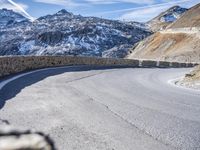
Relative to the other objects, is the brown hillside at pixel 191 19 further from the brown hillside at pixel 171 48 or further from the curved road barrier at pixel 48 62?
the curved road barrier at pixel 48 62

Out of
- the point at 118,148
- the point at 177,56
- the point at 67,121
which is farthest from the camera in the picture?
the point at 177,56

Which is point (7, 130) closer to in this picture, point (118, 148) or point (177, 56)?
point (118, 148)

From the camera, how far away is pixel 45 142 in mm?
1036

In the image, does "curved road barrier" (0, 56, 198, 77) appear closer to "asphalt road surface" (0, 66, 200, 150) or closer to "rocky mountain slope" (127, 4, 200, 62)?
"asphalt road surface" (0, 66, 200, 150)

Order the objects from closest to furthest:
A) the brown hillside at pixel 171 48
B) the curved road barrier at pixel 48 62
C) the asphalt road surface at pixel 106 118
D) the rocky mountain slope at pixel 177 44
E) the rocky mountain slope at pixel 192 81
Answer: the asphalt road surface at pixel 106 118 → the rocky mountain slope at pixel 192 81 → the curved road barrier at pixel 48 62 → the brown hillside at pixel 171 48 → the rocky mountain slope at pixel 177 44

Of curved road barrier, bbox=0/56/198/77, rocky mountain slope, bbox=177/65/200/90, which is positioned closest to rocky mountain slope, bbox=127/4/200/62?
curved road barrier, bbox=0/56/198/77

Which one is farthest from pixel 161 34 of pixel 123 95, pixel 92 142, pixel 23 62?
pixel 92 142

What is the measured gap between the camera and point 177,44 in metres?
101

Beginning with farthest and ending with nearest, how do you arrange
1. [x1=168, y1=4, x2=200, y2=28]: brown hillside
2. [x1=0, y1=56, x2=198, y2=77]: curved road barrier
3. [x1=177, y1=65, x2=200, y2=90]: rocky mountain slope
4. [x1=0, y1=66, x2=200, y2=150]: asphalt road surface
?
[x1=168, y1=4, x2=200, y2=28]: brown hillside < [x1=0, y1=56, x2=198, y2=77]: curved road barrier < [x1=177, y1=65, x2=200, y2=90]: rocky mountain slope < [x1=0, y1=66, x2=200, y2=150]: asphalt road surface

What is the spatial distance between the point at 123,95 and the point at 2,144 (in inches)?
508

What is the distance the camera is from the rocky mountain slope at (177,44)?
8447 cm

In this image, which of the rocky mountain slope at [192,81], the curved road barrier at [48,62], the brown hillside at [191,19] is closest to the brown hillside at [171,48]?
the brown hillside at [191,19]

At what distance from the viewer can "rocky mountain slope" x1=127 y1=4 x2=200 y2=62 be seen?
84469mm

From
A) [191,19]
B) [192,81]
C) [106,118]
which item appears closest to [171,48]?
[191,19]
